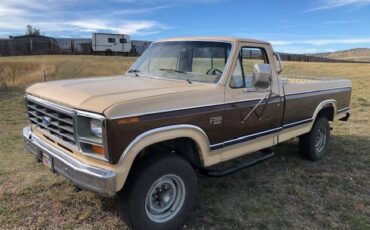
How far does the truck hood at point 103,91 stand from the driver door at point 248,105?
497mm

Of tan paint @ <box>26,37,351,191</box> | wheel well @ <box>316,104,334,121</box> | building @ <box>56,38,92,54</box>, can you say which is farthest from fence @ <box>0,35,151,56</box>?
tan paint @ <box>26,37,351,191</box>

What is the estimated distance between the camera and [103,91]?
3.95 metres

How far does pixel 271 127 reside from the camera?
212 inches

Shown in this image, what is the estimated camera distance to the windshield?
15.9 feet

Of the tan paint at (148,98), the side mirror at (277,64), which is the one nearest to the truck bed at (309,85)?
the side mirror at (277,64)

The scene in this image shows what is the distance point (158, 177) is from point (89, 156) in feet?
2.35

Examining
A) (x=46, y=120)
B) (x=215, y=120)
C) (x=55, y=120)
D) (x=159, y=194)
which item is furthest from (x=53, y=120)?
(x=215, y=120)

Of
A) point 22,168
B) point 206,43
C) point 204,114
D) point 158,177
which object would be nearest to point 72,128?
point 158,177

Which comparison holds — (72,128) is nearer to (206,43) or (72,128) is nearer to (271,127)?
(206,43)

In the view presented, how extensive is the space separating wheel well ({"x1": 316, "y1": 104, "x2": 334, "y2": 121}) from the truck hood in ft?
10.5

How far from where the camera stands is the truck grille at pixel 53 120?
382cm

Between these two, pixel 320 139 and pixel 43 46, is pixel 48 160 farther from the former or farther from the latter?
pixel 43 46

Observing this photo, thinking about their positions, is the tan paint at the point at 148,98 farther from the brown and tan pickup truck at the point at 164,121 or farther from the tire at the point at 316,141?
the tire at the point at 316,141

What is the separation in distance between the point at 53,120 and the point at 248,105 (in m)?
2.32
